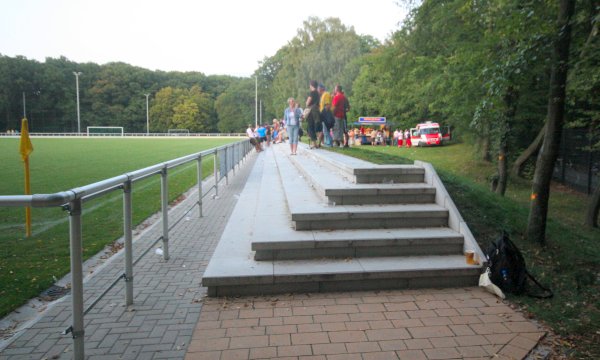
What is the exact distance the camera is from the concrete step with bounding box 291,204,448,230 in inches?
223

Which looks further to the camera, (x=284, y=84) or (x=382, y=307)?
(x=284, y=84)

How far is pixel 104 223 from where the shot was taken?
8.23 m

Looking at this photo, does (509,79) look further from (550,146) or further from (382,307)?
(382,307)

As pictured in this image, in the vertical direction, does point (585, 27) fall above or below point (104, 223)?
above

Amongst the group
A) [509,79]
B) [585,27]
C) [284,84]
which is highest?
[284,84]

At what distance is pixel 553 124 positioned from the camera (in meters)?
6.36

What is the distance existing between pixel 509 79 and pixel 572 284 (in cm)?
325

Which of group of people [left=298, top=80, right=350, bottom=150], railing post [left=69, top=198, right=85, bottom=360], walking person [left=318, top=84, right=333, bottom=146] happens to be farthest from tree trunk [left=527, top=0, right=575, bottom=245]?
walking person [left=318, top=84, right=333, bottom=146]

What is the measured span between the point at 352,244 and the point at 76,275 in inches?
118

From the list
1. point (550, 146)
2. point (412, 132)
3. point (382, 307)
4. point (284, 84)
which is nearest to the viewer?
point (382, 307)

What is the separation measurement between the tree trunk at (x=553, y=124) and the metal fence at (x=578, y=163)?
1045 cm

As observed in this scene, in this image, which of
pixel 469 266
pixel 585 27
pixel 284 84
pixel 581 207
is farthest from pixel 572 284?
pixel 284 84

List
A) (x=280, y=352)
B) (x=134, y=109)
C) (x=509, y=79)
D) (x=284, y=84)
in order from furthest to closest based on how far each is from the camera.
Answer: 1. (x=134, y=109)
2. (x=284, y=84)
3. (x=509, y=79)
4. (x=280, y=352)

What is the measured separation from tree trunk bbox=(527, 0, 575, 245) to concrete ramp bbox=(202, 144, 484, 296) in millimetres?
1513
